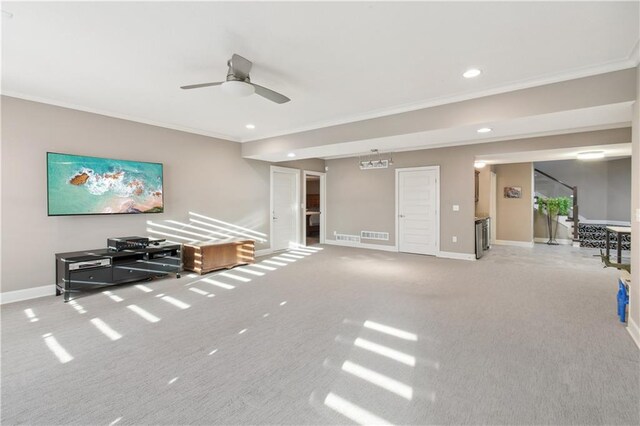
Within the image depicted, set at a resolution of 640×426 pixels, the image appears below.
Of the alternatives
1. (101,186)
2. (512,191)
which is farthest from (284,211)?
(512,191)

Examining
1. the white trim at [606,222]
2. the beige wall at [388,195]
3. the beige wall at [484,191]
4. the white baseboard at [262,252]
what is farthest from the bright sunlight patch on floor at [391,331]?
the white trim at [606,222]

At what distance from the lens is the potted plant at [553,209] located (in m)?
8.37

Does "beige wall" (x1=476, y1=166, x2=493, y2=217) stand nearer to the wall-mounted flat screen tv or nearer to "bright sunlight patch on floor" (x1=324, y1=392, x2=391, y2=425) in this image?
"bright sunlight patch on floor" (x1=324, y1=392, x2=391, y2=425)

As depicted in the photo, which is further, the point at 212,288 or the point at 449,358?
the point at 212,288

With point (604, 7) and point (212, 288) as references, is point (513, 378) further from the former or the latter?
point (212, 288)

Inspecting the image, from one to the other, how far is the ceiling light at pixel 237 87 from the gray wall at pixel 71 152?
285 centimetres

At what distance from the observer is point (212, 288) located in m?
4.21

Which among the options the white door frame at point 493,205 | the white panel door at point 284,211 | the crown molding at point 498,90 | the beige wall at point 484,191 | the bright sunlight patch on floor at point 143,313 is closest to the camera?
the crown molding at point 498,90

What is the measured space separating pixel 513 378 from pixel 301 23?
3025 millimetres

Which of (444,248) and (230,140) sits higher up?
(230,140)

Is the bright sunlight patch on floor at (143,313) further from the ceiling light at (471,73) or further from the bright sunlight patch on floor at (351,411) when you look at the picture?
the ceiling light at (471,73)

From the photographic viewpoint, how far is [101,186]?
166 inches

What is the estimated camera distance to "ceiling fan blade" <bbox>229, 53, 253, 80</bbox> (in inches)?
103

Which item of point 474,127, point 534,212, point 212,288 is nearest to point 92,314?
point 212,288
